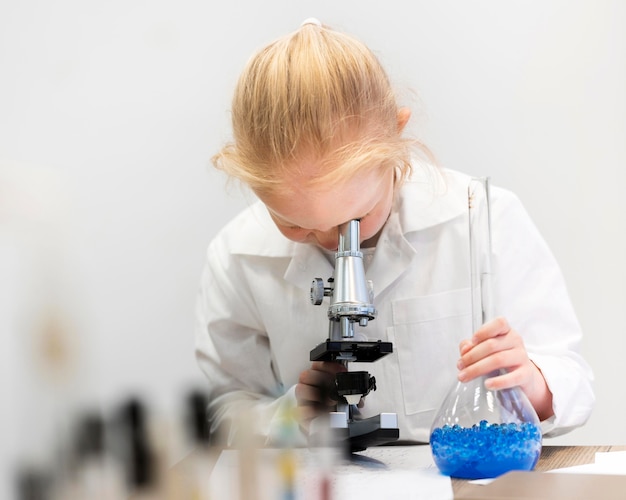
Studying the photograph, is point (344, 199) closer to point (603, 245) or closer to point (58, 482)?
point (58, 482)

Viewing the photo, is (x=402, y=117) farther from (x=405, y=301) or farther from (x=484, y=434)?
(x=484, y=434)

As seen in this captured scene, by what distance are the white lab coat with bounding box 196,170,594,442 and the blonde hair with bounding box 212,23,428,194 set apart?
18 cm

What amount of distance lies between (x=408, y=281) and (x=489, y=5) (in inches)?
24.5

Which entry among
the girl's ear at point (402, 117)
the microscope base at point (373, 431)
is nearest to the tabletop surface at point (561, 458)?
the microscope base at point (373, 431)

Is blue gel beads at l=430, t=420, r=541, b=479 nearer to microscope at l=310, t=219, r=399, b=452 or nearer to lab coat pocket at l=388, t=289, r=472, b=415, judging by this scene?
microscope at l=310, t=219, r=399, b=452

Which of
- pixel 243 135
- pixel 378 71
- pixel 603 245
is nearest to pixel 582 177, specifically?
pixel 603 245

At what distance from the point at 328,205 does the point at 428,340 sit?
1.04 ft

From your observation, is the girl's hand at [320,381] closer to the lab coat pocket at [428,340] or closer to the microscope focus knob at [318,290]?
the microscope focus knob at [318,290]

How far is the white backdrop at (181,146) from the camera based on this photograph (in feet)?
0.45

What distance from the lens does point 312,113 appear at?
76 centimetres

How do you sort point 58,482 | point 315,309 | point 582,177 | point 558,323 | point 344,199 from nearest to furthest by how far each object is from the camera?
point 58,482 → point 344,199 → point 558,323 → point 315,309 → point 582,177

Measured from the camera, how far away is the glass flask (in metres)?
0.58

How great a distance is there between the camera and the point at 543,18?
1.35 meters

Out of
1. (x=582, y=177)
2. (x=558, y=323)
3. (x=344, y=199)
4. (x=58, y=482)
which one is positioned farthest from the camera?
(x=582, y=177)
